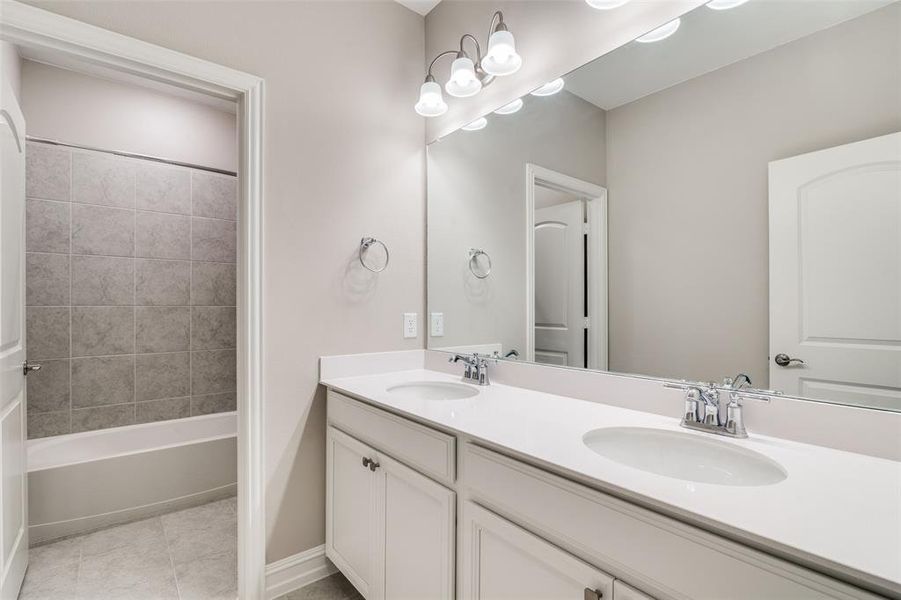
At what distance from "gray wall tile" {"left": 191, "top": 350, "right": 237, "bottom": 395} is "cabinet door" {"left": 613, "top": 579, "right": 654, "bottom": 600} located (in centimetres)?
285

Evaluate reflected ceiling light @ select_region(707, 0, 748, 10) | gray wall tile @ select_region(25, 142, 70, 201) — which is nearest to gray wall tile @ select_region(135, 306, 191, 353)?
gray wall tile @ select_region(25, 142, 70, 201)

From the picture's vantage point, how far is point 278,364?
1688mm

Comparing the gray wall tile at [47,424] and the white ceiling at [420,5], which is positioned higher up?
the white ceiling at [420,5]

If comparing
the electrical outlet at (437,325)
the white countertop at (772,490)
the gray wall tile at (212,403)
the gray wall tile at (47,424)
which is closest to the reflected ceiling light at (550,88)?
the electrical outlet at (437,325)

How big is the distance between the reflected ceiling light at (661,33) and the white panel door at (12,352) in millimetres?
2106

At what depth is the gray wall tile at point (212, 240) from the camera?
287 centimetres

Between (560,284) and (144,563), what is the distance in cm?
220

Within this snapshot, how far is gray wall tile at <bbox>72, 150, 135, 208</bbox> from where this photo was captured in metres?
2.46

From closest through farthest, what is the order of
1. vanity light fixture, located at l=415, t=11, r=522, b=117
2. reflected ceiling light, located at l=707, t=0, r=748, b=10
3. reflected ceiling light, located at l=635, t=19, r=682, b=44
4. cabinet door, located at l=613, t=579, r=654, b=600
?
cabinet door, located at l=613, t=579, r=654, b=600
reflected ceiling light, located at l=707, t=0, r=748, b=10
reflected ceiling light, located at l=635, t=19, r=682, b=44
vanity light fixture, located at l=415, t=11, r=522, b=117

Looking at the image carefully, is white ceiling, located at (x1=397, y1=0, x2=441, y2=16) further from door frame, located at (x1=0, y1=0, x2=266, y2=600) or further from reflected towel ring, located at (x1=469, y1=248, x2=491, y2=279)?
reflected towel ring, located at (x1=469, y1=248, x2=491, y2=279)

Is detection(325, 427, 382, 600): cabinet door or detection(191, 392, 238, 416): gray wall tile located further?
detection(191, 392, 238, 416): gray wall tile

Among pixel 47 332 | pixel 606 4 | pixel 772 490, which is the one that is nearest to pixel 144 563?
pixel 47 332

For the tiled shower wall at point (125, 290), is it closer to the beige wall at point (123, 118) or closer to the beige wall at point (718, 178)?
the beige wall at point (123, 118)

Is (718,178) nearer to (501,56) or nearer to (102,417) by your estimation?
(501,56)
